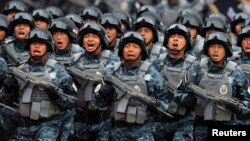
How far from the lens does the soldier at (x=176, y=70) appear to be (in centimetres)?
2019

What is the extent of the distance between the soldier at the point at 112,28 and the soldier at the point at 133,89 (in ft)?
7.58

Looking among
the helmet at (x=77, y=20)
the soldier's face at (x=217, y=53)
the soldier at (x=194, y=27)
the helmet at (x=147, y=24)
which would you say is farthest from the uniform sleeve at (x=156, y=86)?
the helmet at (x=77, y=20)

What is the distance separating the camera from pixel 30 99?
19422mm

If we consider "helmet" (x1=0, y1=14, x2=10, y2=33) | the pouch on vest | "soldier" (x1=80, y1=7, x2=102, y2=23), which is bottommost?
the pouch on vest

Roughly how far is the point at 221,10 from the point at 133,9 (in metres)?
4.17

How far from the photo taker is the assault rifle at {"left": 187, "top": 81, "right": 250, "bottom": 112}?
19.4 m

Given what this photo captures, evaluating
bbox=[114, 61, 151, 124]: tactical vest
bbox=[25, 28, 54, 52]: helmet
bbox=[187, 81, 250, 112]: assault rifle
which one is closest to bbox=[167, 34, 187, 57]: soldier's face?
bbox=[187, 81, 250, 112]: assault rifle

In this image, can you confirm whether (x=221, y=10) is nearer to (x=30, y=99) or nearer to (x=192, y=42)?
(x=192, y=42)

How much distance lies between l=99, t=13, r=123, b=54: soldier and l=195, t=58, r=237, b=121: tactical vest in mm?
2549

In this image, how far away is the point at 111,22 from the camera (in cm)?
2191

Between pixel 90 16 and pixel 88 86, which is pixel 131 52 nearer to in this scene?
pixel 88 86

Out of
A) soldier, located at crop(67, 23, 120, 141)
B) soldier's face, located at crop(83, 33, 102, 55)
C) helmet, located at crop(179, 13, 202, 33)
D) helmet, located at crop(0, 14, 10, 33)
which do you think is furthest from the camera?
helmet, located at crop(179, 13, 202, 33)

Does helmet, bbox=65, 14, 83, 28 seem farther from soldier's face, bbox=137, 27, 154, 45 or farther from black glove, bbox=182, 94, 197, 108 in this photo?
black glove, bbox=182, 94, 197, 108

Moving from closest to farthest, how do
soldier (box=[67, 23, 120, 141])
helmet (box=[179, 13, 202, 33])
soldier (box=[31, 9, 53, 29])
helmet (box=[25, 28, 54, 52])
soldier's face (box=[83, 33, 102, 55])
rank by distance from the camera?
helmet (box=[25, 28, 54, 52]) → soldier (box=[67, 23, 120, 141]) → soldier's face (box=[83, 33, 102, 55]) → soldier (box=[31, 9, 53, 29]) → helmet (box=[179, 13, 202, 33])
